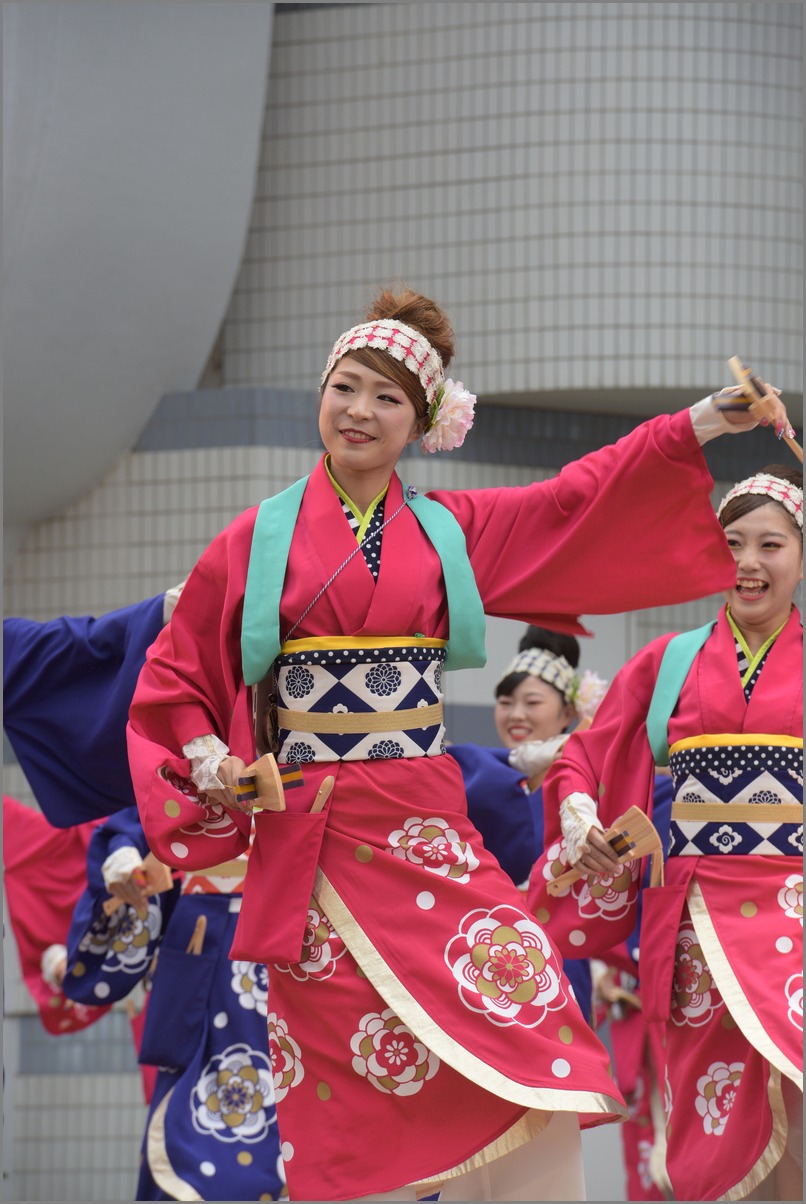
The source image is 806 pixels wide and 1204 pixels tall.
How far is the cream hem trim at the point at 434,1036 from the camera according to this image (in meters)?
2.83

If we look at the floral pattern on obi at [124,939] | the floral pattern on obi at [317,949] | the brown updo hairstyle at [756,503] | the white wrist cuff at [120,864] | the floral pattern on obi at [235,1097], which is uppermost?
the brown updo hairstyle at [756,503]

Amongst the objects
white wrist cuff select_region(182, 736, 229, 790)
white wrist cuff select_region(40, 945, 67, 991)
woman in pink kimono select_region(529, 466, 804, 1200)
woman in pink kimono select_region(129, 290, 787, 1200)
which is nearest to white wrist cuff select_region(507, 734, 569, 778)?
woman in pink kimono select_region(529, 466, 804, 1200)

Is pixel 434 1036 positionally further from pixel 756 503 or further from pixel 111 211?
pixel 111 211

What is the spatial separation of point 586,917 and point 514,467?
4.08 metres

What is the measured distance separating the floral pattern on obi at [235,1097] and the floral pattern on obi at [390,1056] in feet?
5.27

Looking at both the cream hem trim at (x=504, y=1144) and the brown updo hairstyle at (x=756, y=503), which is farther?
the brown updo hairstyle at (x=756, y=503)

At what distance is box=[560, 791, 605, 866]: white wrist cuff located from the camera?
3611 mm

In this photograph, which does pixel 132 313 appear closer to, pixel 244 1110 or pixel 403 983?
pixel 244 1110

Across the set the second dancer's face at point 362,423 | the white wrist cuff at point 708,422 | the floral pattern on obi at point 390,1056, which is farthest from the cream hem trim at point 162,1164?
the white wrist cuff at point 708,422

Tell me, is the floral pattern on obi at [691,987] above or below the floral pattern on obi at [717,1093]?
above

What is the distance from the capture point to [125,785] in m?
4.25

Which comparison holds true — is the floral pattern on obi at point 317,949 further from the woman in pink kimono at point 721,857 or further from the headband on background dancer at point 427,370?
the headband on background dancer at point 427,370

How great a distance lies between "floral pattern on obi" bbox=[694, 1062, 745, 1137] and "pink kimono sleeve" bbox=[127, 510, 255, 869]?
3.78 feet

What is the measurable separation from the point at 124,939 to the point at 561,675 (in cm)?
145
